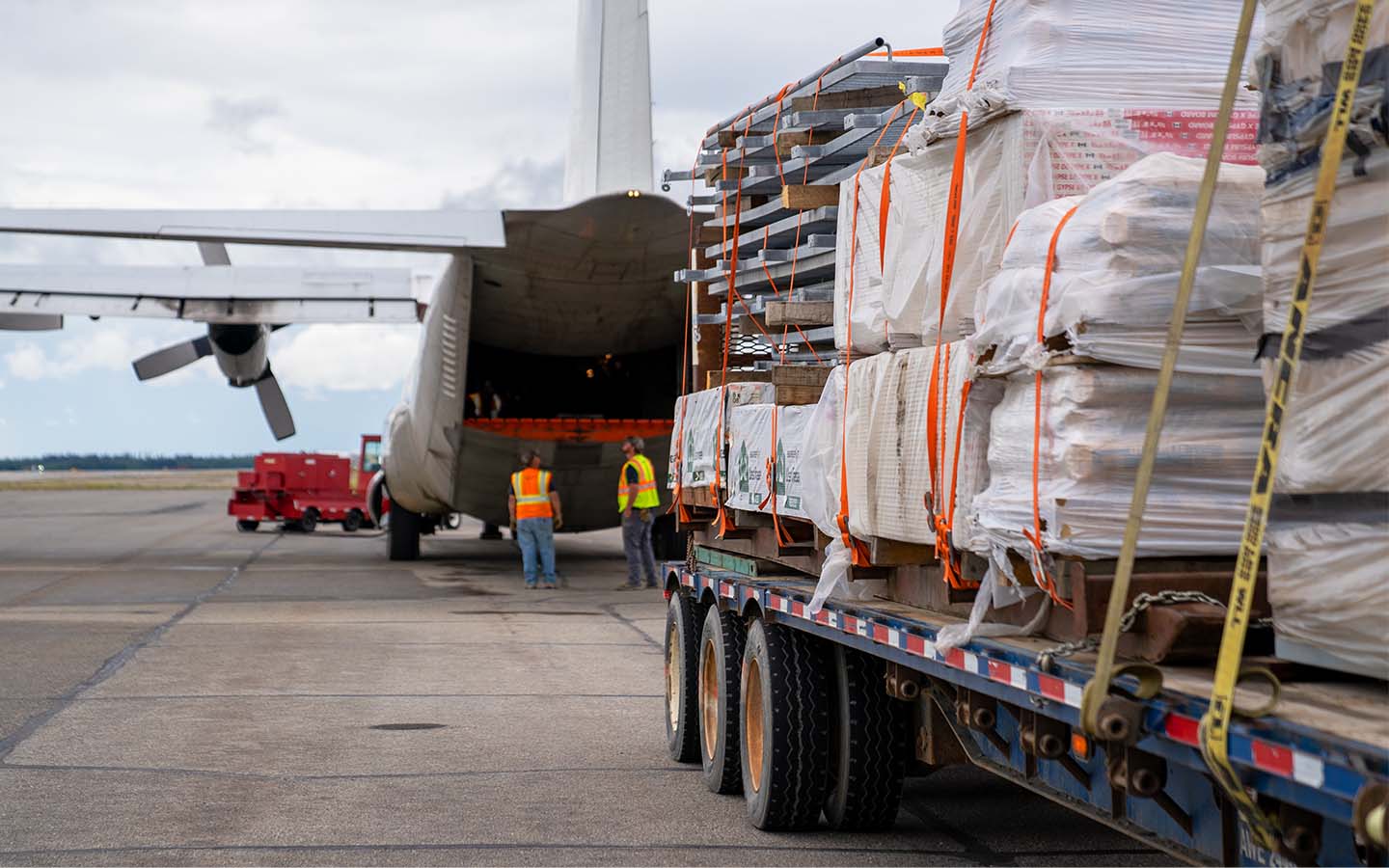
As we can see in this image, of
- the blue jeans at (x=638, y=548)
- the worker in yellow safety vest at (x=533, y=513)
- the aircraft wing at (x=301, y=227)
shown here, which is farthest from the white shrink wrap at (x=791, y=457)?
the blue jeans at (x=638, y=548)

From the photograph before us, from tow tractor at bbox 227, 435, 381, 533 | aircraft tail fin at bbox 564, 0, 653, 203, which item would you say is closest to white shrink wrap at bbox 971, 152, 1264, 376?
aircraft tail fin at bbox 564, 0, 653, 203

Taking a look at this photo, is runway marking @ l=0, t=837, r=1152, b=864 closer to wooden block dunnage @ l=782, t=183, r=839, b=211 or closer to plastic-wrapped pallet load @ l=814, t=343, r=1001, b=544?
plastic-wrapped pallet load @ l=814, t=343, r=1001, b=544

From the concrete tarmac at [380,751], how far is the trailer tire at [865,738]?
0.60 feet

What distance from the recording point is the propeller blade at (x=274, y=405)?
28.2 m

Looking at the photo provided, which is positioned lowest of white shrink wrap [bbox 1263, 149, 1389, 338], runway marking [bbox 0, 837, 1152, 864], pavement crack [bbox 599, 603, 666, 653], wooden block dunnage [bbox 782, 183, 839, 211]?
pavement crack [bbox 599, 603, 666, 653]

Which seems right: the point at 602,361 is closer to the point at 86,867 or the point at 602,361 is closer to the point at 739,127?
the point at 739,127

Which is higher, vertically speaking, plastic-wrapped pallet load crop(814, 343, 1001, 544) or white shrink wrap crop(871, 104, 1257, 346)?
white shrink wrap crop(871, 104, 1257, 346)

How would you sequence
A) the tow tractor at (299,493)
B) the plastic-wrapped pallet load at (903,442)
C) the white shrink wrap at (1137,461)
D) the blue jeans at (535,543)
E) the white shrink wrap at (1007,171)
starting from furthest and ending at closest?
1. the tow tractor at (299,493)
2. the blue jeans at (535,543)
3. the white shrink wrap at (1007,171)
4. the plastic-wrapped pallet load at (903,442)
5. the white shrink wrap at (1137,461)

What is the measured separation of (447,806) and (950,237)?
3539mm

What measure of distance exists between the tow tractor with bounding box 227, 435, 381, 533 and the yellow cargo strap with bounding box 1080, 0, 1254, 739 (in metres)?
33.5

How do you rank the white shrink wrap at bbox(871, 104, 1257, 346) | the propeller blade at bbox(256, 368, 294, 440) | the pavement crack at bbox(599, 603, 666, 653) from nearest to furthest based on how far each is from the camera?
the white shrink wrap at bbox(871, 104, 1257, 346), the pavement crack at bbox(599, 603, 666, 653), the propeller blade at bbox(256, 368, 294, 440)

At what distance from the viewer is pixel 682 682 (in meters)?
7.92

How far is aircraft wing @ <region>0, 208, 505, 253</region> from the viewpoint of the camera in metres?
17.4

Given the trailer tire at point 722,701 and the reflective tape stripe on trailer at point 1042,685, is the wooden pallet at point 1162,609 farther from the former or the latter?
the trailer tire at point 722,701
